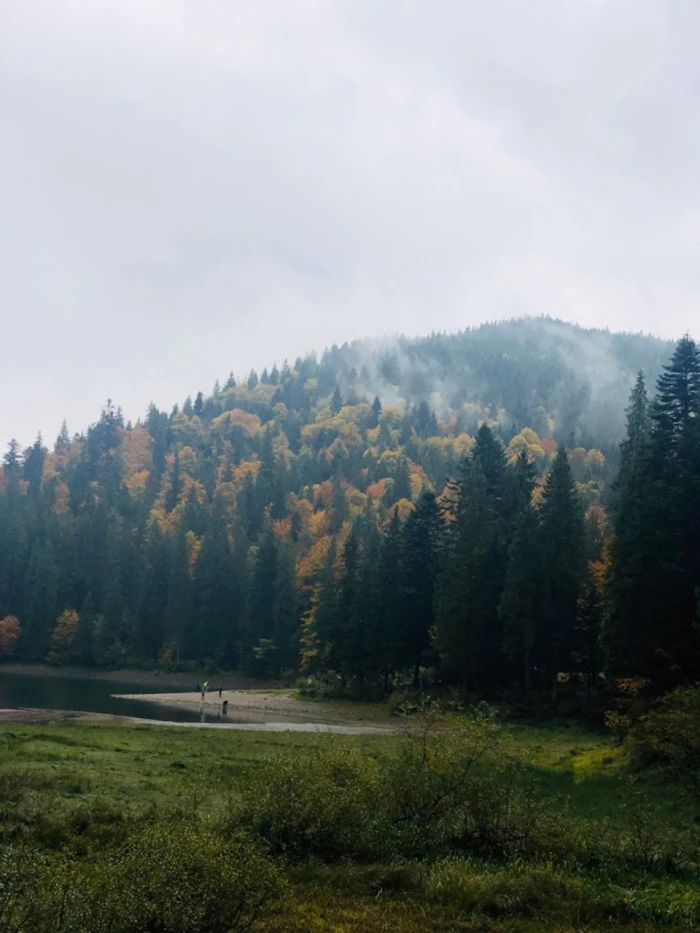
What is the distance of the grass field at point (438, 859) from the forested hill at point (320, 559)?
99.1 ft

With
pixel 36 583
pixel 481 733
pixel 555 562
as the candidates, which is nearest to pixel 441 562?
pixel 555 562

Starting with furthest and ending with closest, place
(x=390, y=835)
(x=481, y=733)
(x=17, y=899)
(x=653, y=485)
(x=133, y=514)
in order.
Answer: (x=133, y=514) < (x=653, y=485) < (x=481, y=733) < (x=390, y=835) < (x=17, y=899)

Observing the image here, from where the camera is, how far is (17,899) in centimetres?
867

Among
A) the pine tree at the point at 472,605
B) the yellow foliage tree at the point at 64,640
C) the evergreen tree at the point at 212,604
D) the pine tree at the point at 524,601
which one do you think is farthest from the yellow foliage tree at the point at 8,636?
the pine tree at the point at 524,601

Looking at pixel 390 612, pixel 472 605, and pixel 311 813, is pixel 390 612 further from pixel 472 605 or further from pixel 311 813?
pixel 311 813

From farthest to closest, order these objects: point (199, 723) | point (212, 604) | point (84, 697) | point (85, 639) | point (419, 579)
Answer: point (85, 639)
point (212, 604)
point (84, 697)
point (419, 579)
point (199, 723)

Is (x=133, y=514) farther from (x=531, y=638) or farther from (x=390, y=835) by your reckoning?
(x=390, y=835)

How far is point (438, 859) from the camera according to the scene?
49.6 ft

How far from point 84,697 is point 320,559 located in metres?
53.0

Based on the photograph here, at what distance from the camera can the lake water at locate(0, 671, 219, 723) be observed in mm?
58113

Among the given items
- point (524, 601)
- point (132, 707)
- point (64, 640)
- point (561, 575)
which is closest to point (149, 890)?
point (524, 601)

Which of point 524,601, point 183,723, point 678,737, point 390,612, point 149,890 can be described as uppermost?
point 524,601

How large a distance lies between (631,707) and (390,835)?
68.6ft

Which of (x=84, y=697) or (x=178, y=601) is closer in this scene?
(x=84, y=697)
